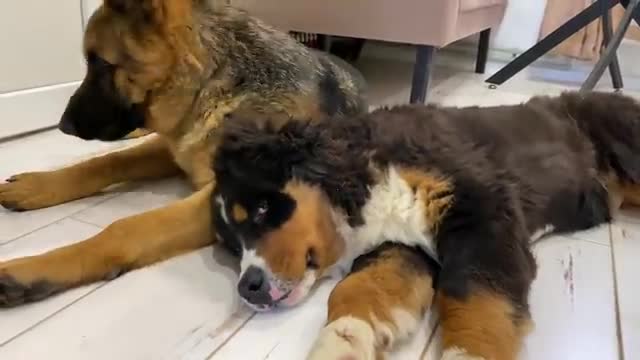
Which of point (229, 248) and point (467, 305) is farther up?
point (467, 305)

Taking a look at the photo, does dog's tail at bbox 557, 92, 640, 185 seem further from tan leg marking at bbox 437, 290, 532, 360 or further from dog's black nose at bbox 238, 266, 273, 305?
dog's black nose at bbox 238, 266, 273, 305

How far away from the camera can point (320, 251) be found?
1.23 metres

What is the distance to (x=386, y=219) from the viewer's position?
1.30 meters

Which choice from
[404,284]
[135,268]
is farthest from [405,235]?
[135,268]

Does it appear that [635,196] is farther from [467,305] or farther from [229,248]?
[229,248]

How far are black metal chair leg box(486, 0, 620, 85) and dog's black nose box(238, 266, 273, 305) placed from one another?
→ 2947 millimetres

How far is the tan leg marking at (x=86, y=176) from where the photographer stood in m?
1.64

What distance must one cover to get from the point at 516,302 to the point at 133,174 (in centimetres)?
116

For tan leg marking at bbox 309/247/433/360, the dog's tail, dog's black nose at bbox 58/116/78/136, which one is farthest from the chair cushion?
tan leg marking at bbox 309/247/433/360

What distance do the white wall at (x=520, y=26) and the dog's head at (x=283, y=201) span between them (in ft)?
11.8

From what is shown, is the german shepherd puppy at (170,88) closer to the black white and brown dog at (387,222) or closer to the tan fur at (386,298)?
the black white and brown dog at (387,222)

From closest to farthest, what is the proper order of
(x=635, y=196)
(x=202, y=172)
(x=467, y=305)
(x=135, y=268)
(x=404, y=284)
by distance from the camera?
1. (x=467, y=305)
2. (x=404, y=284)
3. (x=135, y=268)
4. (x=202, y=172)
5. (x=635, y=196)

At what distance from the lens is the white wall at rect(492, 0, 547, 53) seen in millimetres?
4478

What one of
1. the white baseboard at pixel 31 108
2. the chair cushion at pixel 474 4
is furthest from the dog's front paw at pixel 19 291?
the chair cushion at pixel 474 4
